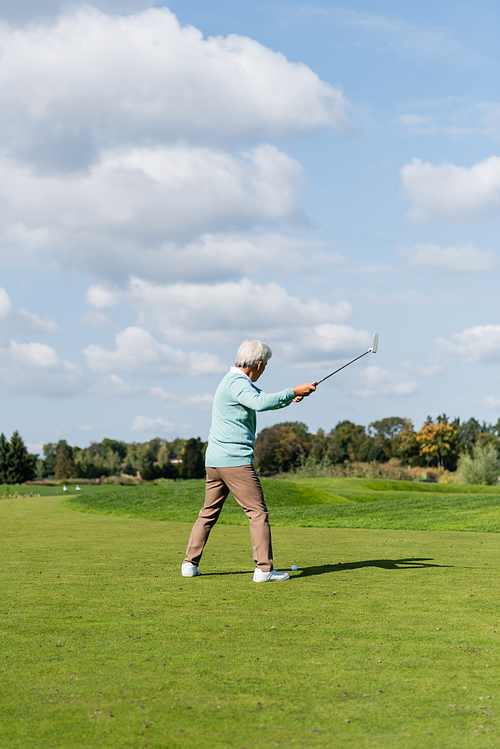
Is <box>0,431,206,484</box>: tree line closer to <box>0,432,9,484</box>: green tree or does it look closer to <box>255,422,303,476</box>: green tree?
<box>0,432,9,484</box>: green tree

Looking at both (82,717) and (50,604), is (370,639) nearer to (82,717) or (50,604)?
(82,717)

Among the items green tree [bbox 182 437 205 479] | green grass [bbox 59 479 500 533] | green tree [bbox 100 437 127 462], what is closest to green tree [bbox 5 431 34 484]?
green tree [bbox 182 437 205 479]

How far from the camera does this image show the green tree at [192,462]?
3260 inches

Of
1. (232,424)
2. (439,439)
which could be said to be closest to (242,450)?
(232,424)

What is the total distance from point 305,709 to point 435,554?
765 centimetres

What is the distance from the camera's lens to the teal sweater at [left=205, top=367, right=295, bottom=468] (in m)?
8.19

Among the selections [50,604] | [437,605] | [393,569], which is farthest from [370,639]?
[393,569]

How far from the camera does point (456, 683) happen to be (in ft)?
14.3

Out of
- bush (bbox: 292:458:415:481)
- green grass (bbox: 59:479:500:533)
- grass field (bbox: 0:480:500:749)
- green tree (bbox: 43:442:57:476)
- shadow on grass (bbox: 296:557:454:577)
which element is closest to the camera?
grass field (bbox: 0:480:500:749)

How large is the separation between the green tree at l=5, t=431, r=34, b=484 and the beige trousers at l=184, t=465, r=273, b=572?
72166 mm

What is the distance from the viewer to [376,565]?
377 inches

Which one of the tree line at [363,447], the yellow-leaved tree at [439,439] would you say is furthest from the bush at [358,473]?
the yellow-leaved tree at [439,439]

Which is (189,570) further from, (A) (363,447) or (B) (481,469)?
(A) (363,447)

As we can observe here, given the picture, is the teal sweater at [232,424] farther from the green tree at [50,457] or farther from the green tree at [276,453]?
the green tree at [50,457]
